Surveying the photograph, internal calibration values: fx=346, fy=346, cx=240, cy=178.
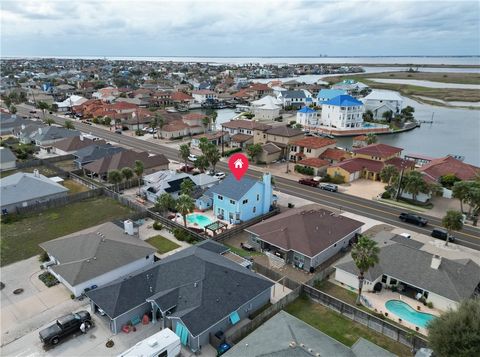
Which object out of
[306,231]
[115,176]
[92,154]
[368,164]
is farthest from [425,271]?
[92,154]

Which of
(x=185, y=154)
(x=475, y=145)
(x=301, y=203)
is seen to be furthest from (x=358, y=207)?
(x=475, y=145)

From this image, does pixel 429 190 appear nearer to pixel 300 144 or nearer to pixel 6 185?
pixel 300 144

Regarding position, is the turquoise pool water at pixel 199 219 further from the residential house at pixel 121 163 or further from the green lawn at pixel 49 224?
the residential house at pixel 121 163

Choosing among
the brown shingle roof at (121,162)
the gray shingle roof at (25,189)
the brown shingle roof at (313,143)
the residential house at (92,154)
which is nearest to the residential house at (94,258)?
the gray shingle roof at (25,189)

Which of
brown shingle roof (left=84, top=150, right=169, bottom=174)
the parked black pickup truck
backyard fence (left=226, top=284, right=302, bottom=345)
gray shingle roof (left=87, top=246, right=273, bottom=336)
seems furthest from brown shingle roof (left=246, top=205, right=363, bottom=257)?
brown shingle roof (left=84, top=150, right=169, bottom=174)

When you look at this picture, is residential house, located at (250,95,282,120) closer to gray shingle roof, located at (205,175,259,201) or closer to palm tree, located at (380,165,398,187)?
palm tree, located at (380,165,398,187)
